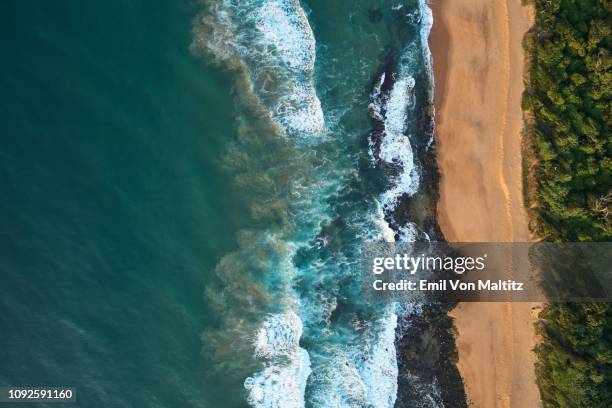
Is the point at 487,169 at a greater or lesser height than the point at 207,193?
greater

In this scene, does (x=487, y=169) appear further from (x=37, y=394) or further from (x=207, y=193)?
(x=37, y=394)

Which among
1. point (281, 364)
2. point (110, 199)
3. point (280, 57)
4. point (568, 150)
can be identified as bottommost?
point (281, 364)

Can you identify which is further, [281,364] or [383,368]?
[383,368]

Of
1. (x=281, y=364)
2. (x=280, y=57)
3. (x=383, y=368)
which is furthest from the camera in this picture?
(x=280, y=57)

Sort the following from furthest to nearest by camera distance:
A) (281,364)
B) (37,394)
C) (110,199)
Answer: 1. (281,364)
2. (110,199)
3. (37,394)

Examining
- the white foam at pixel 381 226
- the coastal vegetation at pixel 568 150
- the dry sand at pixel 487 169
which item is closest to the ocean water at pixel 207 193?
the white foam at pixel 381 226

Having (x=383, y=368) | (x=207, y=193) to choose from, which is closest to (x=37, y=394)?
(x=207, y=193)

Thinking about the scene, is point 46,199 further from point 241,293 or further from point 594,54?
point 594,54
